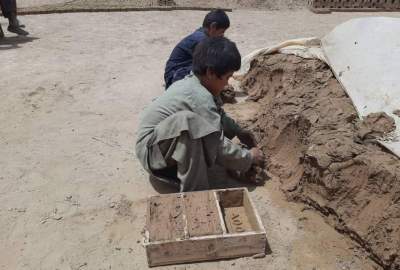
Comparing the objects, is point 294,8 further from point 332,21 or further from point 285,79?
point 285,79

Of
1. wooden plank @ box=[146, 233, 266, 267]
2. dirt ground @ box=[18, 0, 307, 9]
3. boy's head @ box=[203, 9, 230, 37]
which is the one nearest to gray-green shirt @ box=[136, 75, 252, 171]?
wooden plank @ box=[146, 233, 266, 267]

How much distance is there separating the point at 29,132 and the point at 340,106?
3.19 m

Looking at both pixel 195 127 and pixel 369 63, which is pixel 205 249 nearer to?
pixel 195 127

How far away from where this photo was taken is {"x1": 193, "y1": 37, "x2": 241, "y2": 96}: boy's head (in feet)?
9.30

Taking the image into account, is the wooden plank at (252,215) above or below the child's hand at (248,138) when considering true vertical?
below

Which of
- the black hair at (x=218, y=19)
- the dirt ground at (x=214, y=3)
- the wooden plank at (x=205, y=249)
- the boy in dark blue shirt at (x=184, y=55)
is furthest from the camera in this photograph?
the dirt ground at (x=214, y=3)

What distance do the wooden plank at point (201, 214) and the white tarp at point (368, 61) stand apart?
4.33 ft

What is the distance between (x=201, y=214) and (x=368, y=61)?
2174 mm

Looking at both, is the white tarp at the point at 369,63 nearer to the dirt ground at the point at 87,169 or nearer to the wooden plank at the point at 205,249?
the dirt ground at the point at 87,169

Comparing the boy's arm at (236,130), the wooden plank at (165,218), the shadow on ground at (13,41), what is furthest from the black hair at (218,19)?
the shadow on ground at (13,41)

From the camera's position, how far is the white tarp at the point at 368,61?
3246 mm

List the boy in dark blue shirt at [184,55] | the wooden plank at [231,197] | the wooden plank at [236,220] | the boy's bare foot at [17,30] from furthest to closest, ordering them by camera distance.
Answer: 1. the boy's bare foot at [17,30]
2. the boy in dark blue shirt at [184,55]
3. the wooden plank at [231,197]
4. the wooden plank at [236,220]

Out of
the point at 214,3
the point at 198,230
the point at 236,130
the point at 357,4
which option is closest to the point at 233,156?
the point at 236,130

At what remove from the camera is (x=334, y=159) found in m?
2.99
